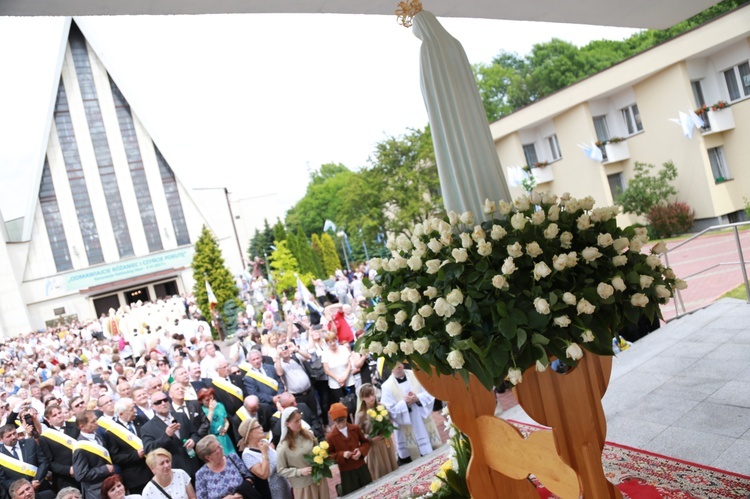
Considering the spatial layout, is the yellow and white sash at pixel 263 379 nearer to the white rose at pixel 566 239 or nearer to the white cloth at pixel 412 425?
the white cloth at pixel 412 425

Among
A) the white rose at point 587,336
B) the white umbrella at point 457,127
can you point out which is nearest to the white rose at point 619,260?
the white rose at point 587,336

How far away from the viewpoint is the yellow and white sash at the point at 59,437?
6773 millimetres

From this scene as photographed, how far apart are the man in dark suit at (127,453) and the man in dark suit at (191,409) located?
64cm

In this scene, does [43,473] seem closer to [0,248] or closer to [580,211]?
[580,211]

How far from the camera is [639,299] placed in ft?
7.95

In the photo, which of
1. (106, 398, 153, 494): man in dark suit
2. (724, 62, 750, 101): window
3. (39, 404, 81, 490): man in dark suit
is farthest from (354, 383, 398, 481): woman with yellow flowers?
(724, 62, 750, 101): window

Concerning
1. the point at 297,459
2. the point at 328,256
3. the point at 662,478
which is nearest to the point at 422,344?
the point at 662,478

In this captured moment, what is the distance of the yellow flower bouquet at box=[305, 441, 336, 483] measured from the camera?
19.6 ft

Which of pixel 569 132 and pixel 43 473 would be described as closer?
pixel 43 473

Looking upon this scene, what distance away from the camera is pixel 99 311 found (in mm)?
39125

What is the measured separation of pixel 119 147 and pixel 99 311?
11845mm

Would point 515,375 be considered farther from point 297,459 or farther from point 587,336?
point 297,459

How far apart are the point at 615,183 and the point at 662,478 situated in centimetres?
2575

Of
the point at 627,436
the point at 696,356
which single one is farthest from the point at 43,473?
the point at 696,356
